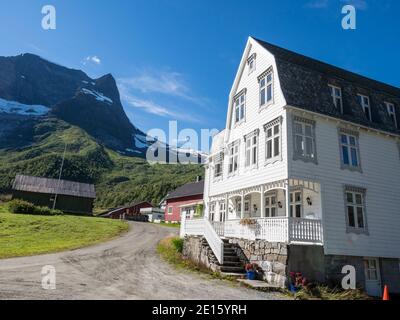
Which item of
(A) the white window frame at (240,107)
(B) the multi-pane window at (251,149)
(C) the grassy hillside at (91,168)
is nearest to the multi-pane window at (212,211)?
(B) the multi-pane window at (251,149)

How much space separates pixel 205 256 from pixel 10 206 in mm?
33437

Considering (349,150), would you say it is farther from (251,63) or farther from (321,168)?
(251,63)

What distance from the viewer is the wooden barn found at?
1980 inches

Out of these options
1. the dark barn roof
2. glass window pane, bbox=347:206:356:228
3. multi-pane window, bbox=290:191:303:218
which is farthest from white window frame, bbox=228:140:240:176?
the dark barn roof

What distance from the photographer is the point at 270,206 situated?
18.0 meters

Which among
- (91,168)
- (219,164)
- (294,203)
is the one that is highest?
(91,168)

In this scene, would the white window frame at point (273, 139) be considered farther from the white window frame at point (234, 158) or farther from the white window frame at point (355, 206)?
the white window frame at point (355, 206)

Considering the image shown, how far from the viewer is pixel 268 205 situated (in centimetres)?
1822

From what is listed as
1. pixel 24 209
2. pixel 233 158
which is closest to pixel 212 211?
pixel 233 158

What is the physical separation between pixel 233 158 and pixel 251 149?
8.68 feet

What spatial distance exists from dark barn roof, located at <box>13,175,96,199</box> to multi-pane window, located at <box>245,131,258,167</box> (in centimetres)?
4355

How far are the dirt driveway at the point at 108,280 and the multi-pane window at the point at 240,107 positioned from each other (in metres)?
10.9

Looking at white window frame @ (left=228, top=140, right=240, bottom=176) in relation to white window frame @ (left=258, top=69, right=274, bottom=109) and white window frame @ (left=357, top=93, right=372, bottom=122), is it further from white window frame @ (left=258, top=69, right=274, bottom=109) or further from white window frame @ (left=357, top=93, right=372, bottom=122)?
white window frame @ (left=357, top=93, right=372, bottom=122)

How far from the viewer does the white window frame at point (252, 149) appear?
17.5 meters
